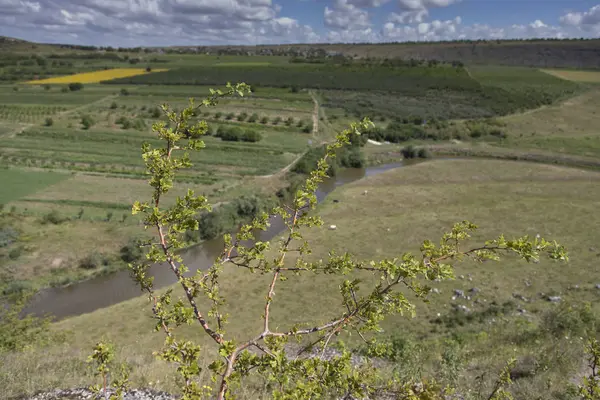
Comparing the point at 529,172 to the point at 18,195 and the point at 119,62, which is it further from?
the point at 119,62

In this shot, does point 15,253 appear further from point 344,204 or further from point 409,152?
point 409,152

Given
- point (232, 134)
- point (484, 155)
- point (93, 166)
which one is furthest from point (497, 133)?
point (93, 166)

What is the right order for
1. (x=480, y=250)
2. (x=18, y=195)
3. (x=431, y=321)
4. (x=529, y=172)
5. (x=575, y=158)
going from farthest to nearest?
(x=575, y=158), (x=529, y=172), (x=18, y=195), (x=431, y=321), (x=480, y=250)

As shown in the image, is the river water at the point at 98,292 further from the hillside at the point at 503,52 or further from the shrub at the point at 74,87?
the hillside at the point at 503,52

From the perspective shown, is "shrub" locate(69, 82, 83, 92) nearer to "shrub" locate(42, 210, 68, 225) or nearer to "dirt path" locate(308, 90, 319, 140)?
"dirt path" locate(308, 90, 319, 140)

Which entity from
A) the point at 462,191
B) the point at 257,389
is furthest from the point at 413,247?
the point at 257,389

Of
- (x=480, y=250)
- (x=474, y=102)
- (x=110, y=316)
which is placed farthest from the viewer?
(x=474, y=102)
